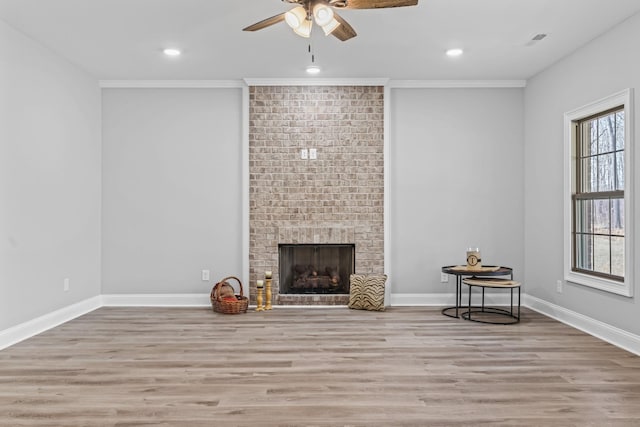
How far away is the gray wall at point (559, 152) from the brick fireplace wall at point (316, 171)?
5.62ft

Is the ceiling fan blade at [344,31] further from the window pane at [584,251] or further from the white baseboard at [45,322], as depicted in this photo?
the white baseboard at [45,322]

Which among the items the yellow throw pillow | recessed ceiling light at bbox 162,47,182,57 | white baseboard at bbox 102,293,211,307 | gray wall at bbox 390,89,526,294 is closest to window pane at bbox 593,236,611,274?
gray wall at bbox 390,89,526,294

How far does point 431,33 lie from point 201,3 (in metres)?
1.93

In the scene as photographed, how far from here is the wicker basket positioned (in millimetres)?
4848

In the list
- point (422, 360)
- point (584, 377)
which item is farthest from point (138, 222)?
point (584, 377)

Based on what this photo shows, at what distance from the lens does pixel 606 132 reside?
4.07m

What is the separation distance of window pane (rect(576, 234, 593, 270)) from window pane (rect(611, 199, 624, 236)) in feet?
1.09

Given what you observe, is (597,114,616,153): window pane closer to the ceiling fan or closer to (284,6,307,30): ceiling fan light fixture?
the ceiling fan

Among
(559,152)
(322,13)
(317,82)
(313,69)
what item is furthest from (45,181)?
(559,152)

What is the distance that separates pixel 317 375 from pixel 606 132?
10.9 ft

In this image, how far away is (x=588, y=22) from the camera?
12.0 feet

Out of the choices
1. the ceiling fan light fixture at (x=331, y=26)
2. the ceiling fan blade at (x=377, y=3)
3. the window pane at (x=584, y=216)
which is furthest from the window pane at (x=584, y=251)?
the ceiling fan light fixture at (x=331, y=26)

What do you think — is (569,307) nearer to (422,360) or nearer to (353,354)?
(422,360)

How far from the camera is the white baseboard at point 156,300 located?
532 cm
